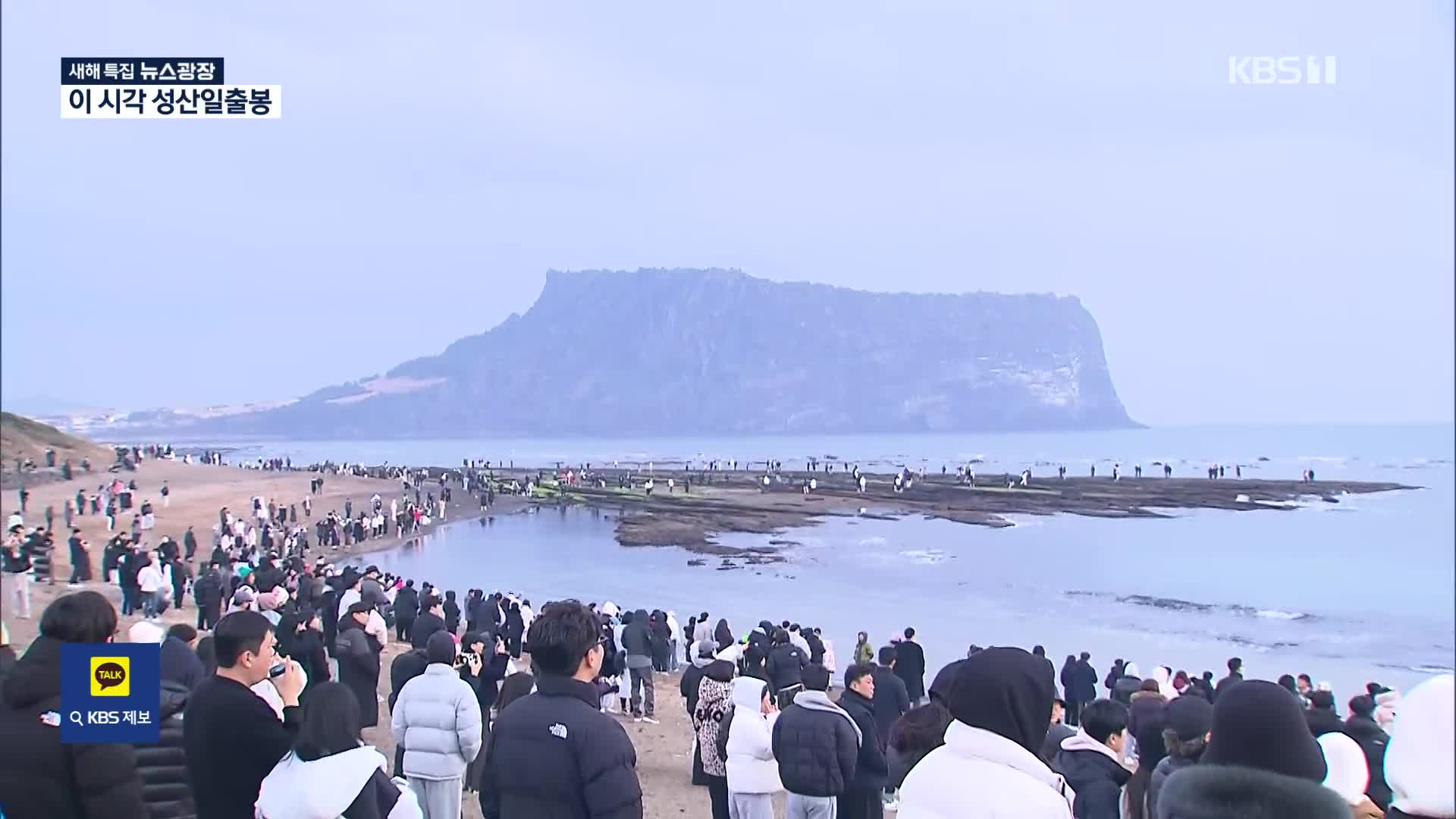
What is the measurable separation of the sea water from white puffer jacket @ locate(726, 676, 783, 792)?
1620cm

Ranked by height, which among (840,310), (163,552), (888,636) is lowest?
(888,636)

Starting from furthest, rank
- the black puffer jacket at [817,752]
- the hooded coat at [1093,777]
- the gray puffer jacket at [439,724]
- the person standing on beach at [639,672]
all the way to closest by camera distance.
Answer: the person standing on beach at [639,672] → the gray puffer jacket at [439,724] → the black puffer jacket at [817,752] → the hooded coat at [1093,777]

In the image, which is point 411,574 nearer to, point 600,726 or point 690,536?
point 690,536

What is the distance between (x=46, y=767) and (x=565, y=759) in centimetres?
164

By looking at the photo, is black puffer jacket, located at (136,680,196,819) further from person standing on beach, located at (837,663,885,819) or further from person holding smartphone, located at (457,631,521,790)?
person holding smartphone, located at (457,631,521,790)

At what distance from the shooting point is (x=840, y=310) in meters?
146

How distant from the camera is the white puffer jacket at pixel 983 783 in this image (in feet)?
8.45

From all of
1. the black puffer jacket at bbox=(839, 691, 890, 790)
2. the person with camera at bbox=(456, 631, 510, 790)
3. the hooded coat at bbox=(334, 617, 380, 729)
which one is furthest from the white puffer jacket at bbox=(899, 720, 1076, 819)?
the hooded coat at bbox=(334, 617, 380, 729)

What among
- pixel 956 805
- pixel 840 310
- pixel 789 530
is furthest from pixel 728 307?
pixel 956 805

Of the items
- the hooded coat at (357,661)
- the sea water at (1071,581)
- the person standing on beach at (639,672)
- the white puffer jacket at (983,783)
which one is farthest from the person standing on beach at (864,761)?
the sea water at (1071,581)

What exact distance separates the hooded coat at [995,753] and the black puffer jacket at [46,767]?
2471 mm

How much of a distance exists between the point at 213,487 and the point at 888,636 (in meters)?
24.7

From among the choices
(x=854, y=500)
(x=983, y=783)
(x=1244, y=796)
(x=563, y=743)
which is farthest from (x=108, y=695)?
(x=854, y=500)

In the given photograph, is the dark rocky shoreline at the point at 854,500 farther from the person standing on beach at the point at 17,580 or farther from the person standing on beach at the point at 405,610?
the person standing on beach at the point at 17,580
